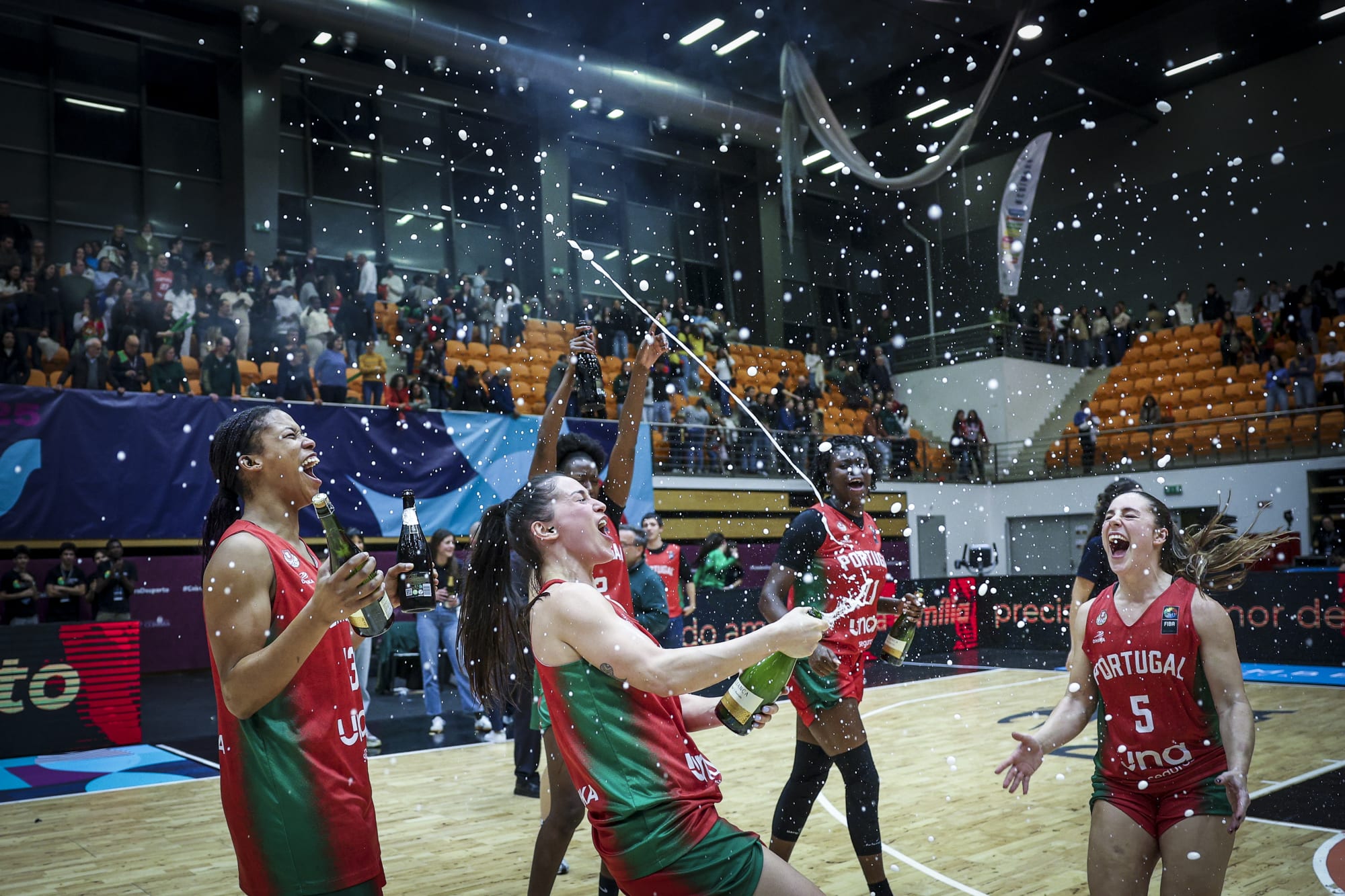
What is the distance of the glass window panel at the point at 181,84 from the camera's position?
17672mm

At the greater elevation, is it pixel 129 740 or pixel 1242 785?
pixel 1242 785

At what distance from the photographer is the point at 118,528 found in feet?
35.4

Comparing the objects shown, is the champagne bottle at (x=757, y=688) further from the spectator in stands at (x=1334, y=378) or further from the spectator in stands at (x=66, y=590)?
the spectator in stands at (x=1334, y=378)

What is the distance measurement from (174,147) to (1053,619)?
16.6 meters

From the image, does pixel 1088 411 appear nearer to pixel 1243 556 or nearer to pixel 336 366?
pixel 336 366

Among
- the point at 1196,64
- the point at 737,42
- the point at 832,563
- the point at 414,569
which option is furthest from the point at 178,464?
the point at 1196,64

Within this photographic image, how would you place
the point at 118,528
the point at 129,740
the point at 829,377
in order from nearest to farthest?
the point at 129,740 < the point at 118,528 < the point at 829,377

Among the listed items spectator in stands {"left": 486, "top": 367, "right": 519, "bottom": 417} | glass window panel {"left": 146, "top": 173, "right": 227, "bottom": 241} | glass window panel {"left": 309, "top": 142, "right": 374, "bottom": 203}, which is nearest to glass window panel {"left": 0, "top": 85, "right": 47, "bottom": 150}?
glass window panel {"left": 146, "top": 173, "right": 227, "bottom": 241}

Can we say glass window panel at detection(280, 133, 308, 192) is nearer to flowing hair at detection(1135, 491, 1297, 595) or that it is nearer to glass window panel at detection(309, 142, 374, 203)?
glass window panel at detection(309, 142, 374, 203)

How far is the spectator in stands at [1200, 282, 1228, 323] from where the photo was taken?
21.1 m

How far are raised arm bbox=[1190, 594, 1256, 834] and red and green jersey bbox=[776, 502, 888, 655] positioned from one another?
1.43m

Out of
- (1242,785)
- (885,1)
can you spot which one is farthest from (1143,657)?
(885,1)

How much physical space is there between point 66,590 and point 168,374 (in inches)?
102

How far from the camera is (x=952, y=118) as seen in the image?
2103 centimetres
